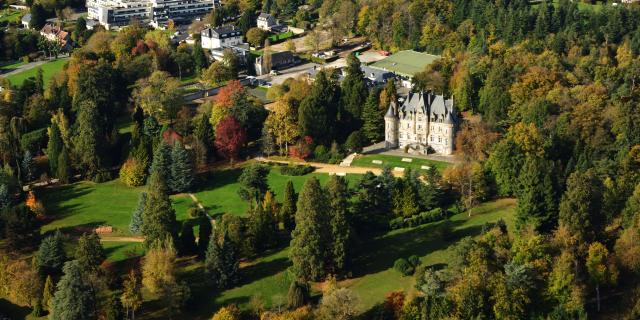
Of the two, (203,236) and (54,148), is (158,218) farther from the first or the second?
(54,148)

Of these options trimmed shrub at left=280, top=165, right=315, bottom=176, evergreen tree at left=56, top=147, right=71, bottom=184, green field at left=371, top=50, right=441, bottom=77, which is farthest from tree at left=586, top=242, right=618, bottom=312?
green field at left=371, top=50, right=441, bottom=77

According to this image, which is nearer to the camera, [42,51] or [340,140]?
[340,140]

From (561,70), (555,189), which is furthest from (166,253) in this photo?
(561,70)

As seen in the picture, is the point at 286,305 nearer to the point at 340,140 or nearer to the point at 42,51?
the point at 340,140

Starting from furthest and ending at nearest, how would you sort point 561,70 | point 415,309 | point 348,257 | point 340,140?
point 561,70
point 340,140
point 348,257
point 415,309

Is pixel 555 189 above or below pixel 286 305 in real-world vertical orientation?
above

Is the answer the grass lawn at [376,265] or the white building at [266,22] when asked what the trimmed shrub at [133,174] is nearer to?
the grass lawn at [376,265]
